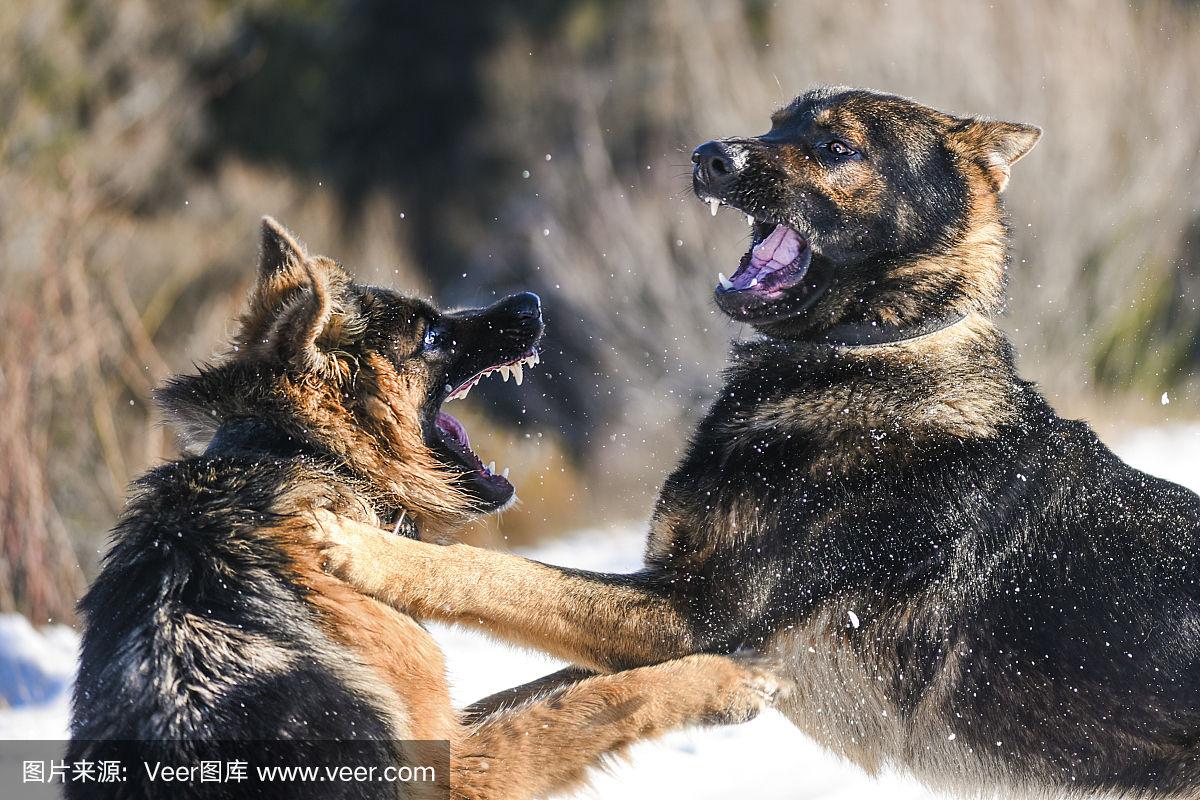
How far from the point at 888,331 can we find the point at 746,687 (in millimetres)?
1228

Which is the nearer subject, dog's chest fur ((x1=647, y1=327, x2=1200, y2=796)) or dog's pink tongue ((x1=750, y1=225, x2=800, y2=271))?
dog's chest fur ((x1=647, y1=327, x2=1200, y2=796))

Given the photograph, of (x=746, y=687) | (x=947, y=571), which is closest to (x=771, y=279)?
(x=947, y=571)

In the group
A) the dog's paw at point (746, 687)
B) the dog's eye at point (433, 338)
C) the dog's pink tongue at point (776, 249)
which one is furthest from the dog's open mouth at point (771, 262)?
the dog's paw at point (746, 687)

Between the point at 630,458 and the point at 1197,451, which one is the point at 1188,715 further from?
the point at 630,458

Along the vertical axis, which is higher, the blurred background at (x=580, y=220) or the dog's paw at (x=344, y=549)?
the blurred background at (x=580, y=220)

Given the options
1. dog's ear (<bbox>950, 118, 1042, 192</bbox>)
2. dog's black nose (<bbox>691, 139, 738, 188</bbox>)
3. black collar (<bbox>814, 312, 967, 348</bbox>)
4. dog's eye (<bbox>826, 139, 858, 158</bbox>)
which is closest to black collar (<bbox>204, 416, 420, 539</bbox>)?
dog's black nose (<bbox>691, 139, 738, 188</bbox>)

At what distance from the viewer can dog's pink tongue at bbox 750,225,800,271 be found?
13.8 ft

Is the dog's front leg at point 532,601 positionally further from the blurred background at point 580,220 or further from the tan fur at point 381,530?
the blurred background at point 580,220

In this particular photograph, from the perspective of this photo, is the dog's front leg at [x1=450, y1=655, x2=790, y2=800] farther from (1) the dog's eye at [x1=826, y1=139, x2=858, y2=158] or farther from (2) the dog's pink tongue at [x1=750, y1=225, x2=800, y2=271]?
(1) the dog's eye at [x1=826, y1=139, x2=858, y2=158]

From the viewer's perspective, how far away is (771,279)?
162 inches

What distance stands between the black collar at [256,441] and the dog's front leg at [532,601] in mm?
252

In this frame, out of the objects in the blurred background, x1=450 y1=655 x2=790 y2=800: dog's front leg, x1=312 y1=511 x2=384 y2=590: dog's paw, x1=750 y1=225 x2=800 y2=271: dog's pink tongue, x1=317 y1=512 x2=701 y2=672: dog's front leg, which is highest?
the blurred background

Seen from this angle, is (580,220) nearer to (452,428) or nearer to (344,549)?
(452,428)

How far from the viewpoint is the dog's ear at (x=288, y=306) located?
344cm
